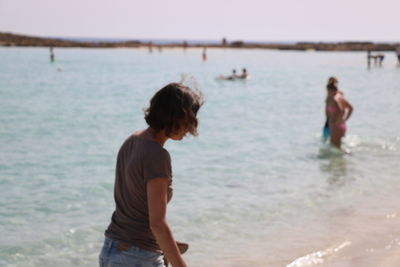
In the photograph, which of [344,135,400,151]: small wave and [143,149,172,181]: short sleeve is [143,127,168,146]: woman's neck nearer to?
[143,149,172,181]: short sleeve

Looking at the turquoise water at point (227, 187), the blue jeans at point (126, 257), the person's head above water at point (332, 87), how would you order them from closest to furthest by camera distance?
the blue jeans at point (126, 257), the turquoise water at point (227, 187), the person's head above water at point (332, 87)

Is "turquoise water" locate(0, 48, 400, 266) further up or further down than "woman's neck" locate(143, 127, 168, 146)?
further down

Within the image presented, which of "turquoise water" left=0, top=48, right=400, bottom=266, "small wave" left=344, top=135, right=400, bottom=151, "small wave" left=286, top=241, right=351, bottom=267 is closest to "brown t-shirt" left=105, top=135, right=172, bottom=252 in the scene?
"turquoise water" left=0, top=48, right=400, bottom=266

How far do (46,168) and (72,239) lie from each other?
13.4 feet

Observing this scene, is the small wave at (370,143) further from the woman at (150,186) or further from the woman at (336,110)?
the woman at (150,186)

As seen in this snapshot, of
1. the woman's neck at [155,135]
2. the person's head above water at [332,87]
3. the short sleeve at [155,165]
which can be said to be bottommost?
the person's head above water at [332,87]

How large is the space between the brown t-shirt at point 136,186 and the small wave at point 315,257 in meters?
3.22

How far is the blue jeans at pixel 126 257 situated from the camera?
2.45m

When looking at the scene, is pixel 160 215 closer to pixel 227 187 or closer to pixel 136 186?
pixel 136 186

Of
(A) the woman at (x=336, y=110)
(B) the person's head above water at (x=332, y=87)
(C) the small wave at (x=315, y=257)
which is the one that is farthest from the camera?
(A) the woman at (x=336, y=110)

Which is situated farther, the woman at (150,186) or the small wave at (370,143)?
the small wave at (370,143)

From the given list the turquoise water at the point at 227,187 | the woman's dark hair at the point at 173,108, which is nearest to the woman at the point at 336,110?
the turquoise water at the point at 227,187

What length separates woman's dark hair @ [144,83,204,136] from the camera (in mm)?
2328

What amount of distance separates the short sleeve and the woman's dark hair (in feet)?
0.38
